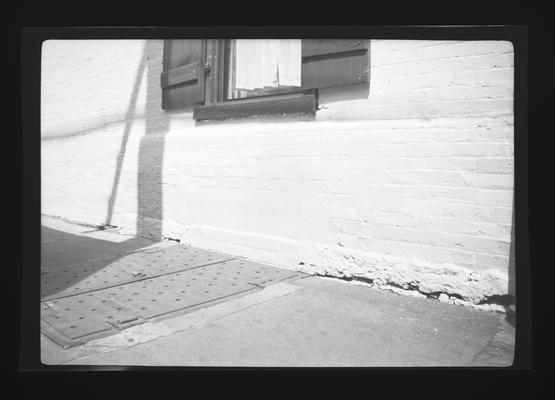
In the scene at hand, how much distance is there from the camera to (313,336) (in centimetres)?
261

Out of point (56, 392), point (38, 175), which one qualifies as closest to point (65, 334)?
point (56, 392)

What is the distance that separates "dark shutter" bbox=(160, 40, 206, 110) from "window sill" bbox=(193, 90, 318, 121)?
0.66 feet

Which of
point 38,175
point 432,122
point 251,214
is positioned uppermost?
point 432,122

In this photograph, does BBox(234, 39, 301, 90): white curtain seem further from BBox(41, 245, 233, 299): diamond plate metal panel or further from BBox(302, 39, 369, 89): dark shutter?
BBox(41, 245, 233, 299): diamond plate metal panel

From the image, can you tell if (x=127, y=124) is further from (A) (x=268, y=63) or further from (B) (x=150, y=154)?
(A) (x=268, y=63)

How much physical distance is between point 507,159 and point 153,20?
2439 mm

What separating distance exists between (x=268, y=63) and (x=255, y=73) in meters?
0.19

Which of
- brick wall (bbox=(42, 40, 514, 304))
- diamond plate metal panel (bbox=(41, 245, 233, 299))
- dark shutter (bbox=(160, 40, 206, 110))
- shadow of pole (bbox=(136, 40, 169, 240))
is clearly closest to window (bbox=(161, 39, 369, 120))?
dark shutter (bbox=(160, 40, 206, 110))

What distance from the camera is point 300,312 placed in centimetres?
298

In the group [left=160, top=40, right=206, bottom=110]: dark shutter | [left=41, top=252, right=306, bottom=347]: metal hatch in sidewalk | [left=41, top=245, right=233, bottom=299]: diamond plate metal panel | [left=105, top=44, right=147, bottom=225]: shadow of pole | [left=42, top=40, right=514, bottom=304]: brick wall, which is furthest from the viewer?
[left=105, top=44, right=147, bottom=225]: shadow of pole

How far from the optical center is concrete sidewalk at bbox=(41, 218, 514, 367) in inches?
91.7

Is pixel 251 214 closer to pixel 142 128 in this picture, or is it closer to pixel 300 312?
pixel 300 312

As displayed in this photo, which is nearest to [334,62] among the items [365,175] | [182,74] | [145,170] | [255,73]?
[255,73]

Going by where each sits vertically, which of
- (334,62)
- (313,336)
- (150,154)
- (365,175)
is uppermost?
(334,62)
